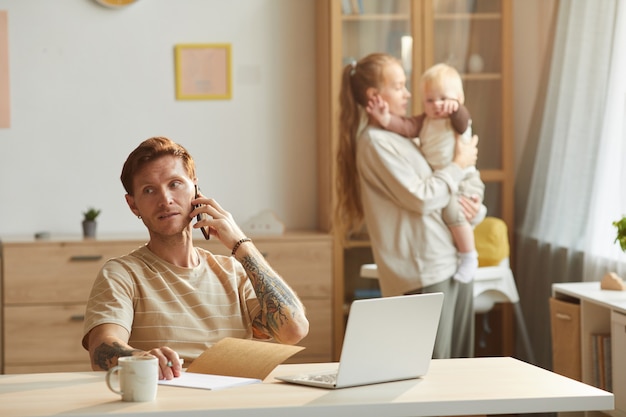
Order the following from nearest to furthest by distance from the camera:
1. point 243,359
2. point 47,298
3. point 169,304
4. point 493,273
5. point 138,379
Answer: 1. point 138,379
2. point 243,359
3. point 169,304
4. point 493,273
5. point 47,298

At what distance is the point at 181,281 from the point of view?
227 cm

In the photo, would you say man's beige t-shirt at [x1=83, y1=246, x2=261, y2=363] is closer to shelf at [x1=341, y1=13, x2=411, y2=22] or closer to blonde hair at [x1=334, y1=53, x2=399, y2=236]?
blonde hair at [x1=334, y1=53, x2=399, y2=236]

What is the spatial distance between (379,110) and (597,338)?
1116 millimetres

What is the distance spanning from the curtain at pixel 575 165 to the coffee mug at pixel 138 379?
2.45 metres

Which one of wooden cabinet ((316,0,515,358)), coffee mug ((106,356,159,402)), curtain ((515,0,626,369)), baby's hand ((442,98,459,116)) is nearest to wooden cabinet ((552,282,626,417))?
curtain ((515,0,626,369))

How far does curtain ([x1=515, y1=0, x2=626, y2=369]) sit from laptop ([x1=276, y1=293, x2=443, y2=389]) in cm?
200

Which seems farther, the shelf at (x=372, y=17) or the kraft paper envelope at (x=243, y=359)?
the shelf at (x=372, y=17)

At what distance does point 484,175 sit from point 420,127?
1.22m

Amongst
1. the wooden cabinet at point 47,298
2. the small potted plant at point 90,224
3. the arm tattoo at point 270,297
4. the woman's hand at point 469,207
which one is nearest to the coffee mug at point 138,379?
the arm tattoo at point 270,297

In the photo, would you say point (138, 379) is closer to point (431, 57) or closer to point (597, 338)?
point (597, 338)

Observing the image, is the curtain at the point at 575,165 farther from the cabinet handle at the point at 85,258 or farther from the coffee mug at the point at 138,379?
the coffee mug at the point at 138,379

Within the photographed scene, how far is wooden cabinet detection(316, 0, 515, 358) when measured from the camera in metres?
4.56

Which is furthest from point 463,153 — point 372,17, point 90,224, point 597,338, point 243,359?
point 90,224

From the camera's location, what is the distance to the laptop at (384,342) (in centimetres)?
176
